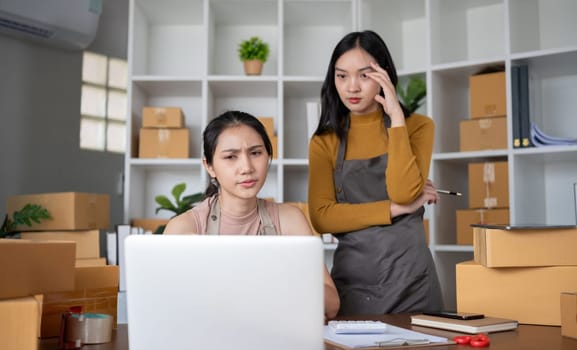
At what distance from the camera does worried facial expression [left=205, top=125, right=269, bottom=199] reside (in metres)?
1.62

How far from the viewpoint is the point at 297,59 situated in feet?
12.2

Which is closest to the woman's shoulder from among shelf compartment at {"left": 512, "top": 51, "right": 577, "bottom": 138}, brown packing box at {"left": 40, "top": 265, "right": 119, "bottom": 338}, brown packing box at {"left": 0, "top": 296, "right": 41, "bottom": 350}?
brown packing box at {"left": 40, "top": 265, "right": 119, "bottom": 338}

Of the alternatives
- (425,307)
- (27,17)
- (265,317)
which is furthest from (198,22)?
(265,317)

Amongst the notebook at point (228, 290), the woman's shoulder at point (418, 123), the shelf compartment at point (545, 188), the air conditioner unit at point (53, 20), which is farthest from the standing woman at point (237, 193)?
the air conditioner unit at point (53, 20)

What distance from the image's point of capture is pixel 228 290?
2.83 feet

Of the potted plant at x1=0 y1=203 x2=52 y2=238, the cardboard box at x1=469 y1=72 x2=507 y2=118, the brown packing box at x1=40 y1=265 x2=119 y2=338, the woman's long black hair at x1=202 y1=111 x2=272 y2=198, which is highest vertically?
the cardboard box at x1=469 y1=72 x2=507 y2=118

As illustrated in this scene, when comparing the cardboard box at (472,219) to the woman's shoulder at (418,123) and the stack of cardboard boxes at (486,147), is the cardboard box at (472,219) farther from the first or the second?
the woman's shoulder at (418,123)

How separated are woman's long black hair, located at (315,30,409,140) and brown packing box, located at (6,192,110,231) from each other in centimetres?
158

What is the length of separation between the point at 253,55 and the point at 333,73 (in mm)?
1573

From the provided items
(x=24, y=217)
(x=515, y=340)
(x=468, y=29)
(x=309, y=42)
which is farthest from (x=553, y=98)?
(x=24, y=217)

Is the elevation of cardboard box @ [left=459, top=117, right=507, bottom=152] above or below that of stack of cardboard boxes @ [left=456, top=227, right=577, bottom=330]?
above

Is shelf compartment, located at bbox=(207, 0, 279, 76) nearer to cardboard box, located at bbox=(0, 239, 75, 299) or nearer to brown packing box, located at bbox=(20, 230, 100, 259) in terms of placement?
brown packing box, located at bbox=(20, 230, 100, 259)

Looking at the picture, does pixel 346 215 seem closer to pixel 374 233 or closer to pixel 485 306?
pixel 374 233

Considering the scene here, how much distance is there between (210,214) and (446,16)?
224cm
